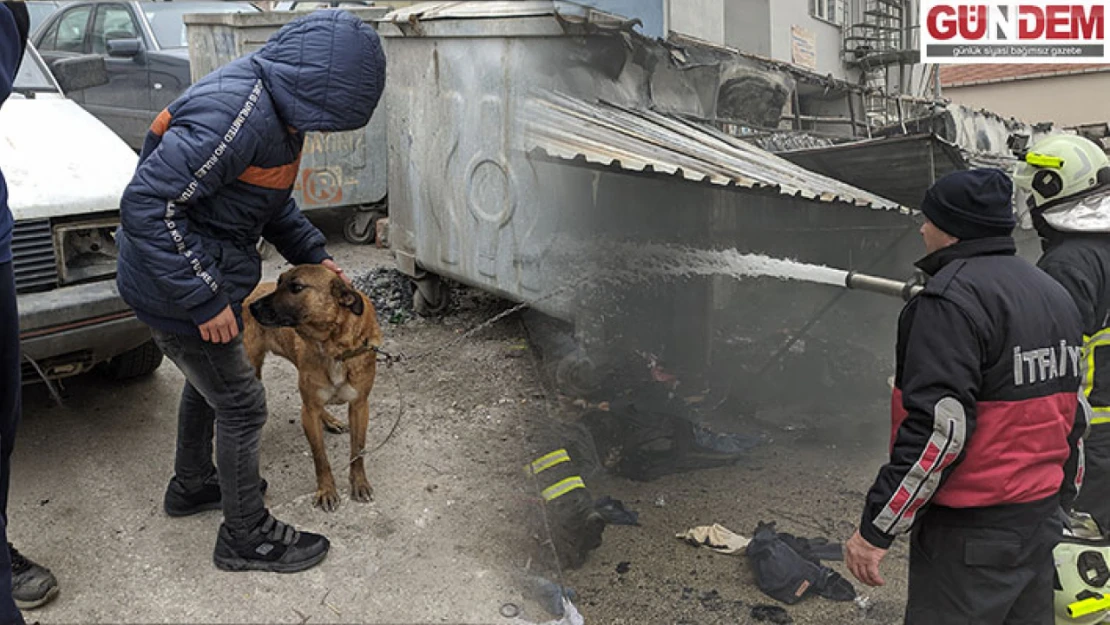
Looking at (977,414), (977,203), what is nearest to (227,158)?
(977,203)

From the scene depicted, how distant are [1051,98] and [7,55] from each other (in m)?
6.94

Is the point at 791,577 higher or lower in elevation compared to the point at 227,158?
lower

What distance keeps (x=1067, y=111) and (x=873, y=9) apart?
462 centimetres

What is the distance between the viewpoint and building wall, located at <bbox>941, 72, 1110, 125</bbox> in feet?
19.1

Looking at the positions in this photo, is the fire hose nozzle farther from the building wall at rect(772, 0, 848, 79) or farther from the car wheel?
the building wall at rect(772, 0, 848, 79)

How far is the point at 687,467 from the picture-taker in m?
4.30

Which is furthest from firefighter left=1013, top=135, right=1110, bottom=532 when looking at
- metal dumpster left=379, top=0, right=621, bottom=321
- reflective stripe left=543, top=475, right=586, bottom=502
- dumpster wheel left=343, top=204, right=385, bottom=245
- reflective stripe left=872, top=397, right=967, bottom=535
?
dumpster wheel left=343, top=204, right=385, bottom=245

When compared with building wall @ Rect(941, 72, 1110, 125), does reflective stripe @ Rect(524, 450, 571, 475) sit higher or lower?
lower

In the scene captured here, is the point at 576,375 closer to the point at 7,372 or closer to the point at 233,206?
the point at 233,206

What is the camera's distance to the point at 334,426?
3664 millimetres

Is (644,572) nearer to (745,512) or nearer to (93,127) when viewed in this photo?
(745,512)

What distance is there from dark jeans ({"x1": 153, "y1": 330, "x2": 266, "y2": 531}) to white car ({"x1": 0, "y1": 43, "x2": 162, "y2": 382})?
62cm

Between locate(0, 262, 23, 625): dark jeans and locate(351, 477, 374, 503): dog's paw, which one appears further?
locate(351, 477, 374, 503): dog's paw

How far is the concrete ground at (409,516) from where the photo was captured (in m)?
2.56
